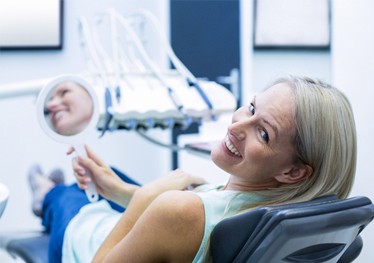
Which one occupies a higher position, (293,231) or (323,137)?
(323,137)

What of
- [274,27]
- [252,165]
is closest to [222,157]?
[252,165]

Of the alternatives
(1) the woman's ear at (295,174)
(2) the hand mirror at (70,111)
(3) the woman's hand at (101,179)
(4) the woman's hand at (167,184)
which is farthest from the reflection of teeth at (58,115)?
(1) the woman's ear at (295,174)

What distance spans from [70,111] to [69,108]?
0.04 feet

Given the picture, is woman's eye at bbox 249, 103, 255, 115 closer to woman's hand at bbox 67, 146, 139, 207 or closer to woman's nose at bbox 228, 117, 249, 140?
woman's nose at bbox 228, 117, 249, 140

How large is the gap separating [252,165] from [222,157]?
0.07m

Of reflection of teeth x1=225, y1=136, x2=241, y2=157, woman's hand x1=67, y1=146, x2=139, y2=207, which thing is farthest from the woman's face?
woman's hand x1=67, y1=146, x2=139, y2=207

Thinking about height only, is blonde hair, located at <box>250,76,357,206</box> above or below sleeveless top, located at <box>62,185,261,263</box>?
above

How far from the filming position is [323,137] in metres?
1.03

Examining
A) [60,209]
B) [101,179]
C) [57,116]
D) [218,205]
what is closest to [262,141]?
[218,205]

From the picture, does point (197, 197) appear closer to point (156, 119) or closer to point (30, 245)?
point (156, 119)

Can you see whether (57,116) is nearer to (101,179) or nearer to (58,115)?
(58,115)

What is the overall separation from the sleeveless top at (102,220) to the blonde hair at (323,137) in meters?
0.12

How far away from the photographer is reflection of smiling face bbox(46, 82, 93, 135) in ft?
5.06

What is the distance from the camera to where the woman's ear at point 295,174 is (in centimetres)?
109
